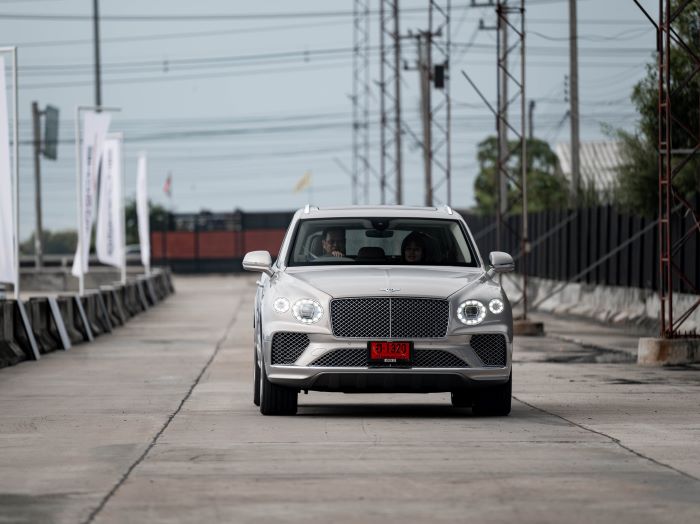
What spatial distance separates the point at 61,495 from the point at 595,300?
1172 inches

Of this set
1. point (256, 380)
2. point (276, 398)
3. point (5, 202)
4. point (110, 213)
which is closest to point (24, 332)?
point (5, 202)

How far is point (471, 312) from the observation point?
1388 centimetres

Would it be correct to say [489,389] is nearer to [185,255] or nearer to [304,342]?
[304,342]

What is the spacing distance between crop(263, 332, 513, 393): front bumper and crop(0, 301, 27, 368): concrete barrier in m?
9.47

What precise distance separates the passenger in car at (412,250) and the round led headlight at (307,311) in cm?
135

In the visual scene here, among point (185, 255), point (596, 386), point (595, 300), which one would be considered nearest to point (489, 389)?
point (596, 386)

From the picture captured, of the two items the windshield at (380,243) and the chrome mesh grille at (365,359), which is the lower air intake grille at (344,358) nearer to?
the chrome mesh grille at (365,359)

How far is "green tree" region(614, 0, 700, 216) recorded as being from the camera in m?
33.7

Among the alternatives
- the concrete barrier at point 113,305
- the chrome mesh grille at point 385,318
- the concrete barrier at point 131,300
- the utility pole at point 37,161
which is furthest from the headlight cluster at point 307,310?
the utility pole at point 37,161

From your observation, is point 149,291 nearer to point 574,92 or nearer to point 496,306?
point 574,92

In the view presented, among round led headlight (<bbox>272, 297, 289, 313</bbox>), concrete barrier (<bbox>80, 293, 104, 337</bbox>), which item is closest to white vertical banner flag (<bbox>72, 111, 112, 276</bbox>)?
concrete barrier (<bbox>80, 293, 104, 337</bbox>)

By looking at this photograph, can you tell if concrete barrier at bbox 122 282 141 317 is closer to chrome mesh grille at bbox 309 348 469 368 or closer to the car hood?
the car hood

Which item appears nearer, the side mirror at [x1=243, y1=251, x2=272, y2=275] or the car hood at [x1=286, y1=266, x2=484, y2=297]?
the car hood at [x1=286, y1=266, x2=484, y2=297]

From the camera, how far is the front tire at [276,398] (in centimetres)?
1423
